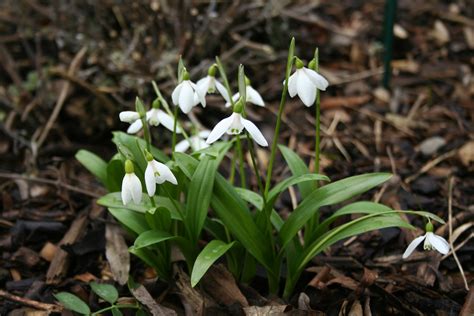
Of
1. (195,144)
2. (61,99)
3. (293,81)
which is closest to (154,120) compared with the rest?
(195,144)

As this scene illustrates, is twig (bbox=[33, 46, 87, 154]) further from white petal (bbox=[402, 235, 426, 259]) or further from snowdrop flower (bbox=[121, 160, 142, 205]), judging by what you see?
white petal (bbox=[402, 235, 426, 259])

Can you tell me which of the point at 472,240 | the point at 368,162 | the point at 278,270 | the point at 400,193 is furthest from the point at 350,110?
the point at 278,270

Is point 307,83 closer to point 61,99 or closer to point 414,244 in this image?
point 414,244

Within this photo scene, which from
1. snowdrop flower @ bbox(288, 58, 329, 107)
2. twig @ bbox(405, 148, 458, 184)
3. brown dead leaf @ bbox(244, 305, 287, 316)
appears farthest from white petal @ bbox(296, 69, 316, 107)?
twig @ bbox(405, 148, 458, 184)

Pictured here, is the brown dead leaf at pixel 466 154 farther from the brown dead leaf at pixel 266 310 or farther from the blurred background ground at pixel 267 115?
the brown dead leaf at pixel 266 310

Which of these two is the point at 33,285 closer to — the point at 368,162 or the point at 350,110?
the point at 368,162
